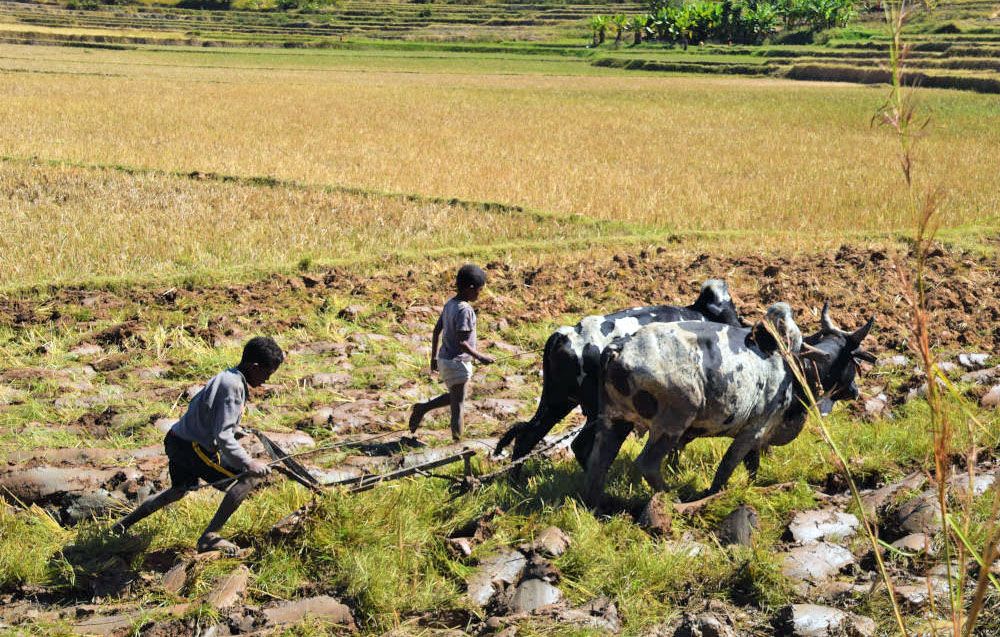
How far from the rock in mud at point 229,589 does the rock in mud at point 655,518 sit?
2153mm

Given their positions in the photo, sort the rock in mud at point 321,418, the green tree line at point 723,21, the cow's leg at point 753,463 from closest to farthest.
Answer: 1. the cow's leg at point 753,463
2. the rock in mud at point 321,418
3. the green tree line at point 723,21

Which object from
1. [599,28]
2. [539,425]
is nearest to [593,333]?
[539,425]

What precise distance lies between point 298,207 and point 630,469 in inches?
389

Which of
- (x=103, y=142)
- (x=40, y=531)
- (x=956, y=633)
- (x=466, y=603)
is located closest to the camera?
(x=956, y=633)

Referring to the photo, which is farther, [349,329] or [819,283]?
[819,283]

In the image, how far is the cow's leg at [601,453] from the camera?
566 cm

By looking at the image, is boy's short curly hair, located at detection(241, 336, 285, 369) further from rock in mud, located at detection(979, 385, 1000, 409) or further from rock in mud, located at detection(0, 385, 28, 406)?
rock in mud, located at detection(979, 385, 1000, 409)

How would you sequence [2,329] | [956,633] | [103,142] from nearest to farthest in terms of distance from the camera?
[956,633]
[2,329]
[103,142]

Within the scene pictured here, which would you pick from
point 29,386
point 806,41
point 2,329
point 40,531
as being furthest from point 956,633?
point 806,41

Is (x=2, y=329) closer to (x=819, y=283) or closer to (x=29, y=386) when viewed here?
(x=29, y=386)

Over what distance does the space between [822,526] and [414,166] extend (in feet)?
48.0

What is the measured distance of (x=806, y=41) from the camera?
80375 millimetres

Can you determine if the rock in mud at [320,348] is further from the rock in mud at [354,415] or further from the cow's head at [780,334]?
the cow's head at [780,334]

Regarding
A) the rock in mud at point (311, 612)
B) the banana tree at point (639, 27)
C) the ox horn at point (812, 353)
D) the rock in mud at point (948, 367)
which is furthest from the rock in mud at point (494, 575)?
the banana tree at point (639, 27)
